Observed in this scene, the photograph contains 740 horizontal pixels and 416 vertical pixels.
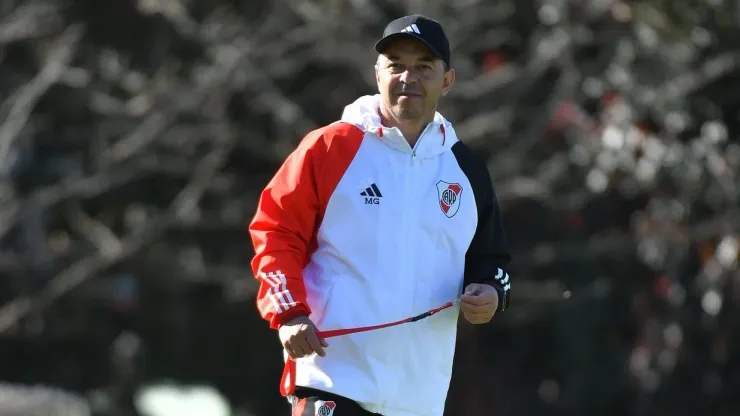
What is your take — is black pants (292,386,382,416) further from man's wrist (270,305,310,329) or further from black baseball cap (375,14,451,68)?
black baseball cap (375,14,451,68)

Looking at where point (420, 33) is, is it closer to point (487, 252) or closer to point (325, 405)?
point (487, 252)

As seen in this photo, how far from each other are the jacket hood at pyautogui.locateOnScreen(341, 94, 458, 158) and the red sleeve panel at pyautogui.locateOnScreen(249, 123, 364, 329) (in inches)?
1.8

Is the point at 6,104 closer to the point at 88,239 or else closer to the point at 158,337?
the point at 88,239

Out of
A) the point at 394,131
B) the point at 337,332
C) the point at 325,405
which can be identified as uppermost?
the point at 394,131

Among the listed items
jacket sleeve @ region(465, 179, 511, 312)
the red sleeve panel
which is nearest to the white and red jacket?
the red sleeve panel

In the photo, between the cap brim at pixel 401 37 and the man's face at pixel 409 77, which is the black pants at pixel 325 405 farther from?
the cap brim at pixel 401 37

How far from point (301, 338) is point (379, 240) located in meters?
0.40

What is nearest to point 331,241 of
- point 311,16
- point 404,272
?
point 404,272

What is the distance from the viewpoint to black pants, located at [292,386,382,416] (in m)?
4.19

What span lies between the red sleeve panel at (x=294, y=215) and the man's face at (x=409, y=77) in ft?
0.52

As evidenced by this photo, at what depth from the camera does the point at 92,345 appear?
10984mm

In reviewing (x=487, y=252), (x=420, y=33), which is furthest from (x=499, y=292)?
(x=420, y=33)

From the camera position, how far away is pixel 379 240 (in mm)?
4180

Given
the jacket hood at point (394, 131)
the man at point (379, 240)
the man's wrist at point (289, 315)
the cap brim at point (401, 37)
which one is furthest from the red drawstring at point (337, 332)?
the cap brim at point (401, 37)
